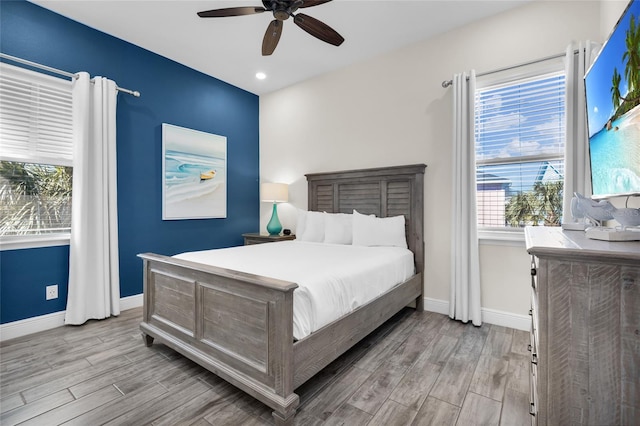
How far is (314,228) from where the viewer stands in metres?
3.71

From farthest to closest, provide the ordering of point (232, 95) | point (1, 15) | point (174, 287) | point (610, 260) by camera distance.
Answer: point (232, 95)
point (1, 15)
point (174, 287)
point (610, 260)

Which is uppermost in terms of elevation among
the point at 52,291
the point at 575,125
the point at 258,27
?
the point at 258,27

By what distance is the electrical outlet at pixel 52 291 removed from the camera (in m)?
2.80

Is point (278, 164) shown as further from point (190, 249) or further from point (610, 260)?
point (610, 260)

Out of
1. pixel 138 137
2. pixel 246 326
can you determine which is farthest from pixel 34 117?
pixel 246 326

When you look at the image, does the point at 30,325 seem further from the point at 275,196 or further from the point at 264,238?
the point at 275,196

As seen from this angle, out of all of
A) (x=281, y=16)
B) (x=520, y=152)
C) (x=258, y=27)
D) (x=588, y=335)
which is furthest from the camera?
→ (x=258, y=27)

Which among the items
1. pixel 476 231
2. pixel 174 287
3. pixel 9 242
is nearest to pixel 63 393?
pixel 174 287

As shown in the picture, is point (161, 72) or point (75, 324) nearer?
point (75, 324)

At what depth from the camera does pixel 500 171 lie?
2.91 m

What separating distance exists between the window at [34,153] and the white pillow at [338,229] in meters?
2.63

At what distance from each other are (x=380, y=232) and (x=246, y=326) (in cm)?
191

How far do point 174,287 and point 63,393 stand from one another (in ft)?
2.68

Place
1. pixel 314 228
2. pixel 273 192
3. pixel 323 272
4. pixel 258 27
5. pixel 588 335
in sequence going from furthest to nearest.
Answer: pixel 273 192 < pixel 314 228 < pixel 258 27 < pixel 323 272 < pixel 588 335
